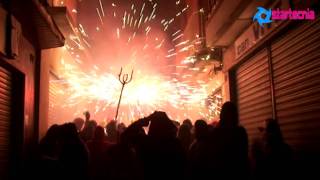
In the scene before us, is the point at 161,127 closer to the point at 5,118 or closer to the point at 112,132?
the point at 112,132

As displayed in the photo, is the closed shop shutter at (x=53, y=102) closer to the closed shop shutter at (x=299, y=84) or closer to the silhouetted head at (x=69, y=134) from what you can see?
the silhouetted head at (x=69, y=134)

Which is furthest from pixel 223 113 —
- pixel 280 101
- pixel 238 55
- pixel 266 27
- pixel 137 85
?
pixel 137 85

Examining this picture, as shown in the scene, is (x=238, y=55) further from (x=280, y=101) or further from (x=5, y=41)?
Result: (x=5, y=41)

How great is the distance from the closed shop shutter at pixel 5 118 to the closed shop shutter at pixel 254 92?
5.15m

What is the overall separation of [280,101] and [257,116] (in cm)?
177

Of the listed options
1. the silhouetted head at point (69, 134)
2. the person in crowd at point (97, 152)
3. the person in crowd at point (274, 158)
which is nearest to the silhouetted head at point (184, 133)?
the person in crowd at point (97, 152)

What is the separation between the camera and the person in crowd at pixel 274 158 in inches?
212

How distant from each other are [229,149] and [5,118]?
4.50 m

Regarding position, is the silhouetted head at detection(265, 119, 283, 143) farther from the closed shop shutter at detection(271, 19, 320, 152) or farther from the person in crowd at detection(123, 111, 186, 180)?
the person in crowd at detection(123, 111, 186, 180)

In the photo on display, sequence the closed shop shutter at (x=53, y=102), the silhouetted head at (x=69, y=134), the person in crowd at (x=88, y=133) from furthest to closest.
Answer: the closed shop shutter at (x=53, y=102)
the person in crowd at (x=88, y=133)
the silhouetted head at (x=69, y=134)

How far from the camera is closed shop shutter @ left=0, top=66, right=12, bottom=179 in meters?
6.99

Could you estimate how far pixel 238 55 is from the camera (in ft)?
35.8
